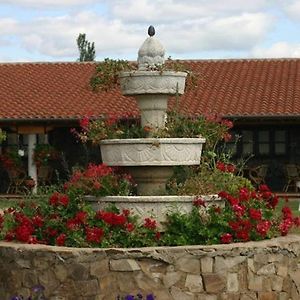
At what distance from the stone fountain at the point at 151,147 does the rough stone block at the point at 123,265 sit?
3.06ft

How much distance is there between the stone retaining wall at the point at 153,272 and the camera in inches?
299

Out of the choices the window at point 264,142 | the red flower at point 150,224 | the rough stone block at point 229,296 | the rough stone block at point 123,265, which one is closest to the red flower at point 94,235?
the red flower at point 150,224

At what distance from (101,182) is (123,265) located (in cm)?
129

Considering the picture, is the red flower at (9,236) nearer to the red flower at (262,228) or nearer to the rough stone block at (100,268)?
the rough stone block at (100,268)

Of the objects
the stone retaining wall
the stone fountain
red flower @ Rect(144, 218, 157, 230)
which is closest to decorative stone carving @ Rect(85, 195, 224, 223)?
the stone fountain

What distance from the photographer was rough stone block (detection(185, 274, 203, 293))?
7.64 m

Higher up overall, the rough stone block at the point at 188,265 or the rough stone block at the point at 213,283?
the rough stone block at the point at 188,265

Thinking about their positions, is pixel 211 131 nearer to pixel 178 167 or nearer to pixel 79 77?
pixel 178 167

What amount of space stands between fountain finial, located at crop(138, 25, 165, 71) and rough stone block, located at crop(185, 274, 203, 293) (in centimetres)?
230

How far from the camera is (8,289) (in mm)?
8016

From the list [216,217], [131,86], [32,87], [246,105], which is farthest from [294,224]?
[32,87]

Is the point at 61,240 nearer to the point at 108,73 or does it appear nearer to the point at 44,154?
the point at 108,73

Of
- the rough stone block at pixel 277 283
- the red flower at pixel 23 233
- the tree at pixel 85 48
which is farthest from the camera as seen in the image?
the tree at pixel 85 48

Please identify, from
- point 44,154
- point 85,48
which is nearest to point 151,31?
point 44,154
